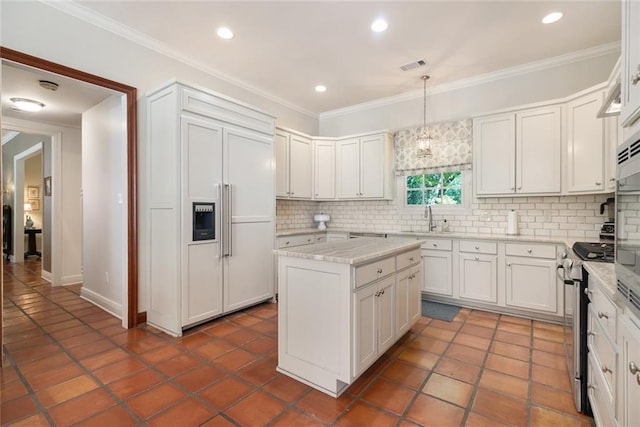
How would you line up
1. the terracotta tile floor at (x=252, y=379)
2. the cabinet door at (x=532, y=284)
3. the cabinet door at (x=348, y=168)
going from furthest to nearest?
the cabinet door at (x=348, y=168) < the cabinet door at (x=532, y=284) < the terracotta tile floor at (x=252, y=379)

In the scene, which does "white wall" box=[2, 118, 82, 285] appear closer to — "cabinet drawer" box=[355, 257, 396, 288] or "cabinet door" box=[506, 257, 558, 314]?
"cabinet drawer" box=[355, 257, 396, 288]

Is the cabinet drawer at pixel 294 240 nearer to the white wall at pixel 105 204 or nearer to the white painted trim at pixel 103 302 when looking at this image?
the white wall at pixel 105 204

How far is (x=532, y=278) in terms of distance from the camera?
330cm

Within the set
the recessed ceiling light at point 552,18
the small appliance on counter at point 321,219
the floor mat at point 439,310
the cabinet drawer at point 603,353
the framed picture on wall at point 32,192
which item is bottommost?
the floor mat at point 439,310

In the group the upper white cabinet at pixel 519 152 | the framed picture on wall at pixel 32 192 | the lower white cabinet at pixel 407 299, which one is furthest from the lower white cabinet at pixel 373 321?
the framed picture on wall at pixel 32 192

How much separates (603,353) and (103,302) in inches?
180

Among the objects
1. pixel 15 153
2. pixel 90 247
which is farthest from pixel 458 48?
pixel 15 153

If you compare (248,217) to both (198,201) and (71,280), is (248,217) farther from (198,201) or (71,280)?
(71,280)

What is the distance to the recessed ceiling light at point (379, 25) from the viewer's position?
2864 millimetres

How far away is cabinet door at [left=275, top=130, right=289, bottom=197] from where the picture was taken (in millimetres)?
4422

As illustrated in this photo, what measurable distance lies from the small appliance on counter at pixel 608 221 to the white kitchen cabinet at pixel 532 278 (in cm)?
46

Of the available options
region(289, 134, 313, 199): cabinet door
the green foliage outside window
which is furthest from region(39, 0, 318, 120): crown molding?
the green foliage outside window

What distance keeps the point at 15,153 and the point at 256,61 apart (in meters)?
6.70

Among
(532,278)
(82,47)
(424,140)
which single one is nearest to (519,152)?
(424,140)
